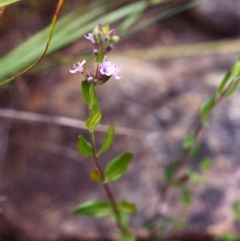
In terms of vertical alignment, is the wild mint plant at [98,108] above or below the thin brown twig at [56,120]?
below

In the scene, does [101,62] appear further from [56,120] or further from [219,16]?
[219,16]

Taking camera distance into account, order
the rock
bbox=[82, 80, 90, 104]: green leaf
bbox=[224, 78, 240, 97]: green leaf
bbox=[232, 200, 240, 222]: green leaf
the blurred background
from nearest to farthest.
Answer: bbox=[82, 80, 90, 104]: green leaf → bbox=[224, 78, 240, 97]: green leaf → bbox=[232, 200, 240, 222]: green leaf → the blurred background → the rock

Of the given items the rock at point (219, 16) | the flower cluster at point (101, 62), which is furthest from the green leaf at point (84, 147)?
the rock at point (219, 16)

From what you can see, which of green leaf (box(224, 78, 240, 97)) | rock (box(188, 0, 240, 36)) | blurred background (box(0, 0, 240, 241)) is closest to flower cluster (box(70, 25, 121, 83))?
green leaf (box(224, 78, 240, 97))

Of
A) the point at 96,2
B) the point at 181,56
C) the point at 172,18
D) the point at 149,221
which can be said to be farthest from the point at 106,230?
the point at 172,18

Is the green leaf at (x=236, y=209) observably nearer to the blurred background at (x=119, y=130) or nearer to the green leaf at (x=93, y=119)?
the blurred background at (x=119, y=130)

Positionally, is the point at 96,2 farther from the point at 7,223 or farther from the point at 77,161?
the point at 7,223

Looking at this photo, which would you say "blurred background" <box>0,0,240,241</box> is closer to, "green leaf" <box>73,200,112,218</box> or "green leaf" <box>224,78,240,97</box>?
"green leaf" <box>73,200,112,218</box>

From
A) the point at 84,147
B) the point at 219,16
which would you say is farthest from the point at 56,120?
the point at 219,16
